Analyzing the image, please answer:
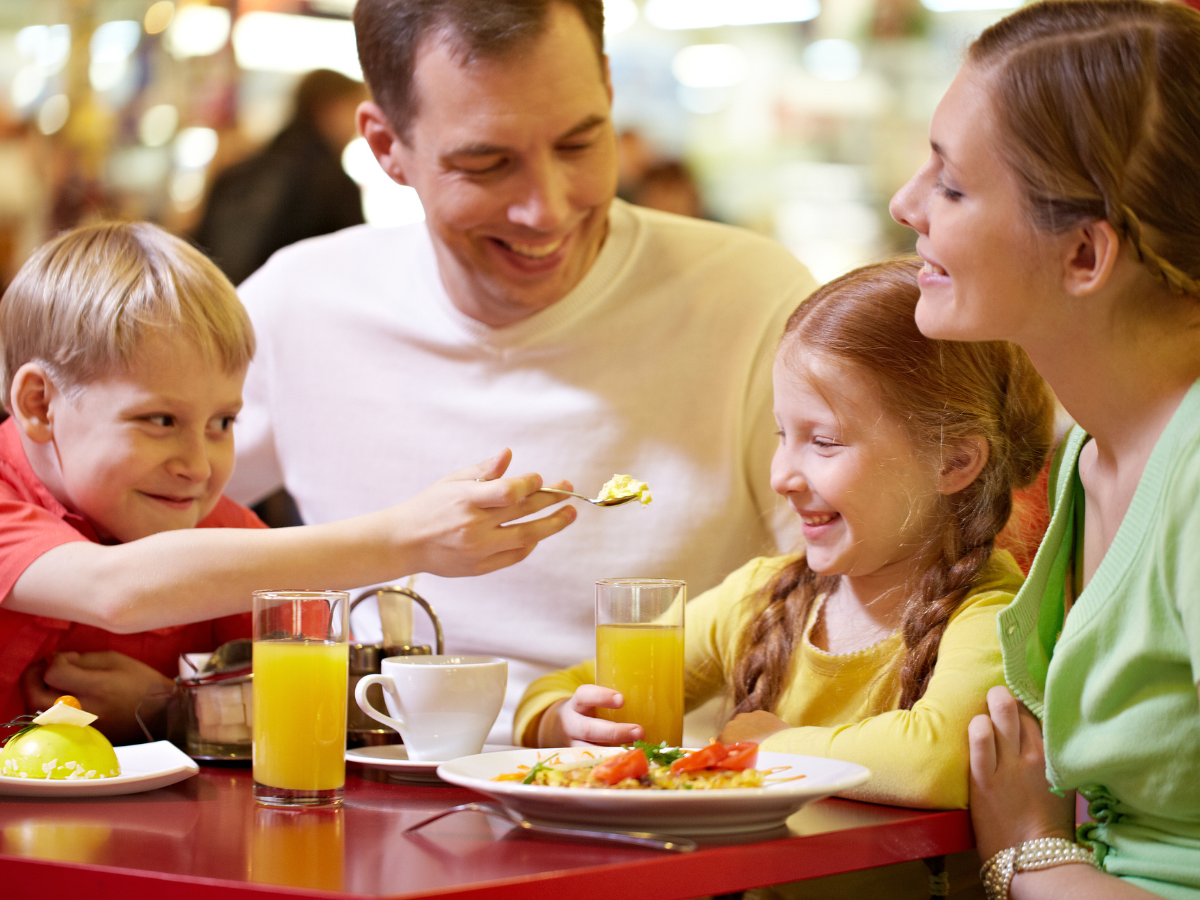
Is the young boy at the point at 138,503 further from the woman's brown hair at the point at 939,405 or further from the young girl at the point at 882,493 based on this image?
the woman's brown hair at the point at 939,405

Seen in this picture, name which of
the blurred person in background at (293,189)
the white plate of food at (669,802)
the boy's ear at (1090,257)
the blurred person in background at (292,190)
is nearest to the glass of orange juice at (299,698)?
the white plate of food at (669,802)

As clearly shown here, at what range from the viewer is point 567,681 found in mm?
1505

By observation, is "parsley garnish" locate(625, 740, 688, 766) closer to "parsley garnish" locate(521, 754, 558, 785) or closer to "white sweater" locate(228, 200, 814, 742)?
"parsley garnish" locate(521, 754, 558, 785)

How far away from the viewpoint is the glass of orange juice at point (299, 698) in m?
1.00

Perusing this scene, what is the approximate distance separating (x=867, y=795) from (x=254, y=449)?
1367 mm

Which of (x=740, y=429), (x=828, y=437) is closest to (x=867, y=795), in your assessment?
(x=828, y=437)

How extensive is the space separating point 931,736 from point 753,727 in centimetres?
21

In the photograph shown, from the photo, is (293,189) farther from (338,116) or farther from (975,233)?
(975,233)

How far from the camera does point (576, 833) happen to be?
2.92 ft

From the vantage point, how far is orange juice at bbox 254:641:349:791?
1003 mm

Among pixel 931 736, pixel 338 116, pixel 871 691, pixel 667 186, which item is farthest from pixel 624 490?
pixel 338 116

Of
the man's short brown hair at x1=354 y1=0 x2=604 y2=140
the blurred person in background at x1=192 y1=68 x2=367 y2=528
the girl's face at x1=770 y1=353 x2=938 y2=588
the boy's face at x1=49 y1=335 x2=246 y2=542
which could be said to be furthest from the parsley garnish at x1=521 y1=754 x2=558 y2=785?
the blurred person in background at x1=192 y1=68 x2=367 y2=528

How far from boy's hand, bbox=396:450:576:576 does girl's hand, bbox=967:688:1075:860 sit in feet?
1.47

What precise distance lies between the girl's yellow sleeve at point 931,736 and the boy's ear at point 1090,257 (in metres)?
0.37
